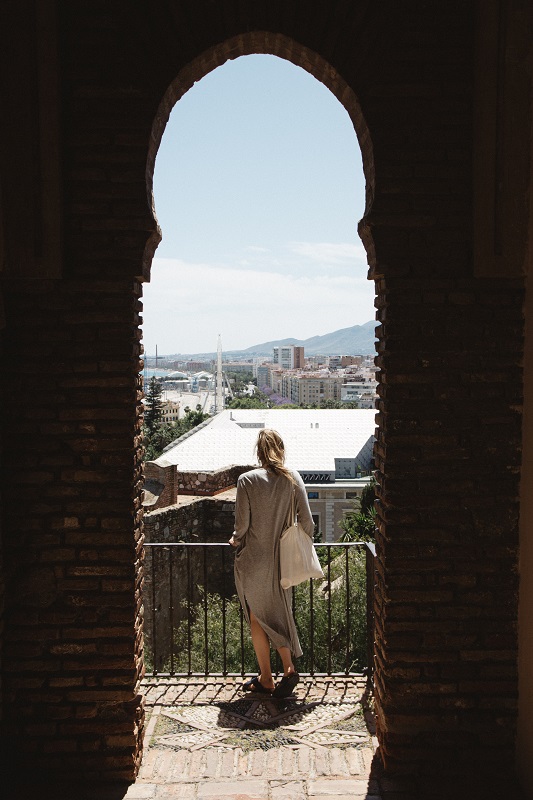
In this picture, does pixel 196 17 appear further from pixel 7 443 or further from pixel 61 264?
pixel 7 443

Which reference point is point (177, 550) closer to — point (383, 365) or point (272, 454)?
point (272, 454)

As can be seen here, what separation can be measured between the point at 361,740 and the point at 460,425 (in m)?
1.98

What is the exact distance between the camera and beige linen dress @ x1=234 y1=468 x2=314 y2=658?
4230 mm

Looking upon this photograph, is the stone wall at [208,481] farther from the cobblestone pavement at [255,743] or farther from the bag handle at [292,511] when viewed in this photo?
the bag handle at [292,511]

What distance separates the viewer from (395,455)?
3.38 metres

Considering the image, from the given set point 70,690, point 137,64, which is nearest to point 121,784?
point 70,690

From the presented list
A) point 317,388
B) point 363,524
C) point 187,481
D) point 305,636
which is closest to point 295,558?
point 305,636

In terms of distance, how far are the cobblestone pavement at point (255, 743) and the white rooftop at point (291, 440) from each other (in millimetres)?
21609

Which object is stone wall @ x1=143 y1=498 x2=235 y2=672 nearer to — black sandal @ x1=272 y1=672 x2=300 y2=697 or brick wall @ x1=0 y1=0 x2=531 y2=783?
black sandal @ x1=272 y1=672 x2=300 y2=697

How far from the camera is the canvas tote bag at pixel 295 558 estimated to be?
165 inches

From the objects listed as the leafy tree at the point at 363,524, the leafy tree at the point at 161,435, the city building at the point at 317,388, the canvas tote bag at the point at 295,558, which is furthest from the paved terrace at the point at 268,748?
the city building at the point at 317,388

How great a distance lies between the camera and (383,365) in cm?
344

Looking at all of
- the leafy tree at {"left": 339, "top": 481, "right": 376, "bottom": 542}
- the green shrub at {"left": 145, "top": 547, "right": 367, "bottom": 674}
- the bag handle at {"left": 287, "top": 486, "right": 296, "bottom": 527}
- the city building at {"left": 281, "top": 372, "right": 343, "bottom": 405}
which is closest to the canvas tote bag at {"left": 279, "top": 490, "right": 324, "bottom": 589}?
the bag handle at {"left": 287, "top": 486, "right": 296, "bottom": 527}

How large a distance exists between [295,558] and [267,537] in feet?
0.74
